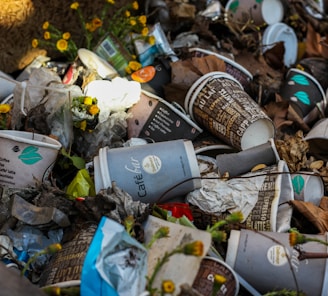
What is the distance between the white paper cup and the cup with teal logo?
106 centimetres

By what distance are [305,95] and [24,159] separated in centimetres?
125

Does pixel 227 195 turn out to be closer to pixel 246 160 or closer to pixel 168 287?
pixel 246 160

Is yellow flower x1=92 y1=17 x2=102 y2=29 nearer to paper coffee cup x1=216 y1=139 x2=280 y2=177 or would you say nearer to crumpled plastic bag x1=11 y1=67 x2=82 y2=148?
crumpled plastic bag x1=11 y1=67 x2=82 y2=148

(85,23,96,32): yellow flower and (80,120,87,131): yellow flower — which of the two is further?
(85,23,96,32): yellow flower

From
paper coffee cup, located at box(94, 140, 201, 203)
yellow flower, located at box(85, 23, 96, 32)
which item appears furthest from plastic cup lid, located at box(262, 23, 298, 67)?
paper coffee cup, located at box(94, 140, 201, 203)

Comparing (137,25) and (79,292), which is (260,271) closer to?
(79,292)

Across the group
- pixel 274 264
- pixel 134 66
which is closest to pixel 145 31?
pixel 134 66

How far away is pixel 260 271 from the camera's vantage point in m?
1.66

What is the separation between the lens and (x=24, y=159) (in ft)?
6.28

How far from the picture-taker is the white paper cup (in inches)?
74.8

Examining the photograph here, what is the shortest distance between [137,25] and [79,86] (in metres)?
0.47

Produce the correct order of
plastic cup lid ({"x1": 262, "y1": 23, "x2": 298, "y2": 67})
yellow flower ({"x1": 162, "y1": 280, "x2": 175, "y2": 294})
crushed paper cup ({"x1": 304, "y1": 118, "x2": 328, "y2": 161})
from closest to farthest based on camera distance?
yellow flower ({"x1": 162, "y1": 280, "x2": 175, "y2": 294})
crushed paper cup ({"x1": 304, "y1": 118, "x2": 328, "y2": 161})
plastic cup lid ({"x1": 262, "y1": 23, "x2": 298, "y2": 67})

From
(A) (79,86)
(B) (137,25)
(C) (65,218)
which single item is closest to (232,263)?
(C) (65,218)

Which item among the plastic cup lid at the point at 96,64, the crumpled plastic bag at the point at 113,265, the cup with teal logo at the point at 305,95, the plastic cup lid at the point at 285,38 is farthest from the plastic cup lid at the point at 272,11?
the crumpled plastic bag at the point at 113,265
